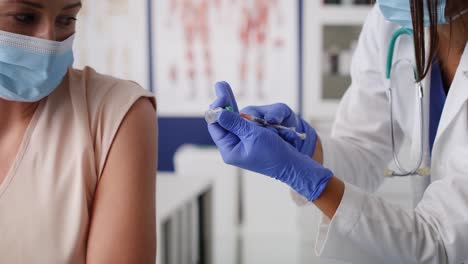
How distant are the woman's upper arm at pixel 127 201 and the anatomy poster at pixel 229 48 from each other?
→ 2.83 meters

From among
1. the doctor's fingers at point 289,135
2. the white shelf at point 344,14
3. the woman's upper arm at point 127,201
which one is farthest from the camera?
the white shelf at point 344,14

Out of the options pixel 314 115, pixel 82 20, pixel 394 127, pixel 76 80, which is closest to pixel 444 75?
pixel 394 127

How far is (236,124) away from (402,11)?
19.0 inches

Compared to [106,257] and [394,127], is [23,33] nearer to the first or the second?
[106,257]

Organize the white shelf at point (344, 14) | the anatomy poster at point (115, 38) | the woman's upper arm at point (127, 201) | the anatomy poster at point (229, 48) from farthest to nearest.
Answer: the anatomy poster at point (115, 38)
the anatomy poster at point (229, 48)
the white shelf at point (344, 14)
the woman's upper arm at point (127, 201)

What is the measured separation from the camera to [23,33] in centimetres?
120

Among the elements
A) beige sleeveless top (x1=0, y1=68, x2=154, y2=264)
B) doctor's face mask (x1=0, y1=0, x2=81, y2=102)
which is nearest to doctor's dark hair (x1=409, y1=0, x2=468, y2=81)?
beige sleeveless top (x1=0, y1=68, x2=154, y2=264)

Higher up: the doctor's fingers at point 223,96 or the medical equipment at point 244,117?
the doctor's fingers at point 223,96

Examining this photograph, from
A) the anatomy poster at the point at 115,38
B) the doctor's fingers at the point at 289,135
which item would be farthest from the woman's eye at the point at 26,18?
the anatomy poster at the point at 115,38

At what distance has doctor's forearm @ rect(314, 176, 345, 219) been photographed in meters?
1.23

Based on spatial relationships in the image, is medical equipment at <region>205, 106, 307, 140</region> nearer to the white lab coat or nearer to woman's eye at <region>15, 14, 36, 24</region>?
the white lab coat

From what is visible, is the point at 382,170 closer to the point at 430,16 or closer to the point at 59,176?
the point at 430,16

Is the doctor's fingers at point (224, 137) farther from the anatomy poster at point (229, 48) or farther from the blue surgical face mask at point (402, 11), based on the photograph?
the anatomy poster at point (229, 48)

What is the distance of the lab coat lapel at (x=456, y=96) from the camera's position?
135 centimetres
